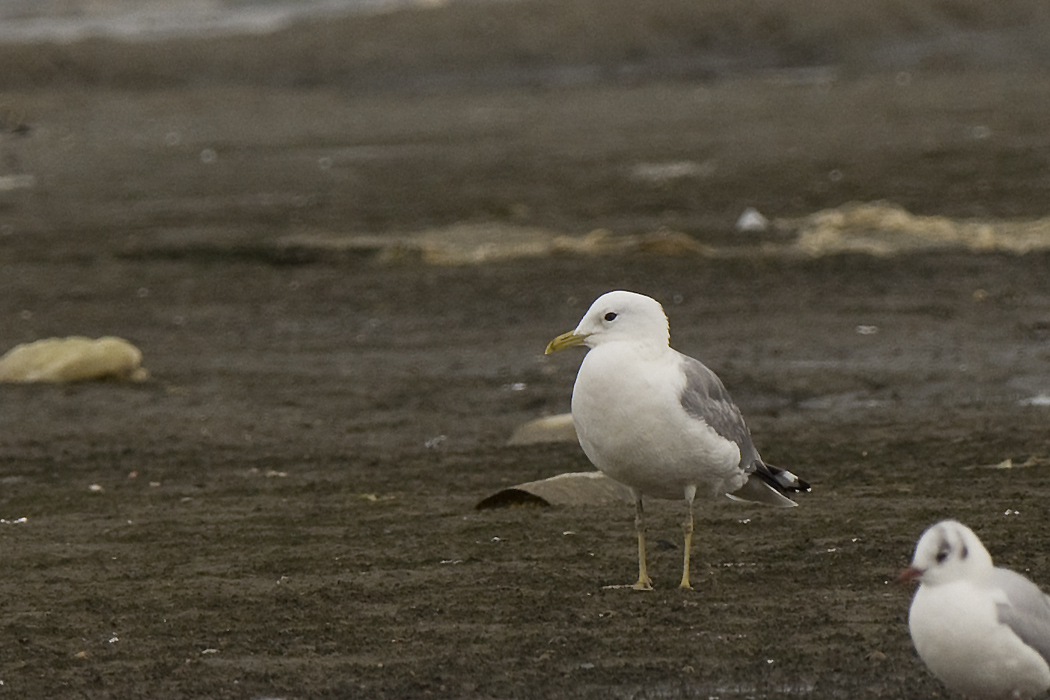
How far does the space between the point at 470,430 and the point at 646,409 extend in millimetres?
4273

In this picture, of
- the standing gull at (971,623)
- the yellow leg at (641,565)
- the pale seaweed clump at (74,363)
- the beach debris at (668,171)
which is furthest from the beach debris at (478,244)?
the standing gull at (971,623)

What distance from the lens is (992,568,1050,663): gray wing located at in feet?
16.6

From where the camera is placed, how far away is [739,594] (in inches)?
263

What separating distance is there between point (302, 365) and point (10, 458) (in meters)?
2.67

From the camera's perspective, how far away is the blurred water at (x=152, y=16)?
47400mm

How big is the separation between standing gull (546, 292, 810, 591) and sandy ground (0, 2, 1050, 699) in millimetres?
465

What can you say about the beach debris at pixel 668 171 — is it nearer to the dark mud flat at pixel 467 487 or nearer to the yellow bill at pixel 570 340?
the dark mud flat at pixel 467 487

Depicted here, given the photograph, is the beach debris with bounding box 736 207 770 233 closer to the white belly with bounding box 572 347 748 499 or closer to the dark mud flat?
the dark mud flat

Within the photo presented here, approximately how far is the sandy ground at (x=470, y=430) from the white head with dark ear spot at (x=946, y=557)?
70cm

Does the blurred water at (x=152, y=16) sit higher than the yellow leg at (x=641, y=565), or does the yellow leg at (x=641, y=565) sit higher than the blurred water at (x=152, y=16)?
the yellow leg at (x=641, y=565)

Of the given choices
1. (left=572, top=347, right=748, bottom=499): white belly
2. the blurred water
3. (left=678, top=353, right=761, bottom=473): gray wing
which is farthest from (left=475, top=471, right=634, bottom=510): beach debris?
the blurred water

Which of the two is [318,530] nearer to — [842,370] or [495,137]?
[842,370]

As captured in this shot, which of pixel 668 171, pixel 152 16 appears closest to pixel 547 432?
pixel 668 171

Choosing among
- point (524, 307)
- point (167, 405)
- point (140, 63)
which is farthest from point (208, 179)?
point (140, 63)
